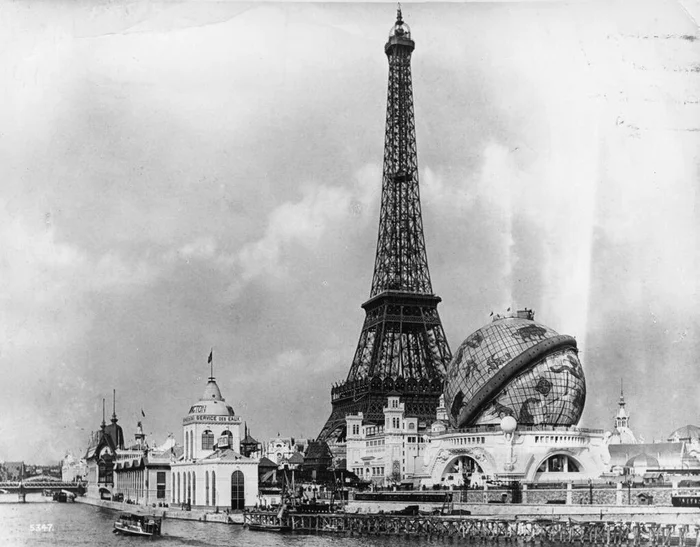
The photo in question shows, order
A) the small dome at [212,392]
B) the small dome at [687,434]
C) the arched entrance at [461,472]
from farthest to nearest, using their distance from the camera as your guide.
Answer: the small dome at [687,434]
the small dome at [212,392]
the arched entrance at [461,472]

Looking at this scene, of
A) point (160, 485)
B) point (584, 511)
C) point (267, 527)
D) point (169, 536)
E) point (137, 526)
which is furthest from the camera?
point (160, 485)

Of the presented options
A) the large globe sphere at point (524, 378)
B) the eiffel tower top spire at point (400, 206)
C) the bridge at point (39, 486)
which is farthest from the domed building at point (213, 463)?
the bridge at point (39, 486)

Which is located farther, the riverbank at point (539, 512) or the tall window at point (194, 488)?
the tall window at point (194, 488)

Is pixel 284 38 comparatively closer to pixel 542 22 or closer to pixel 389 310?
pixel 542 22

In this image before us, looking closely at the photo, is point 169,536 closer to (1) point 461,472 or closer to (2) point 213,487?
(2) point 213,487

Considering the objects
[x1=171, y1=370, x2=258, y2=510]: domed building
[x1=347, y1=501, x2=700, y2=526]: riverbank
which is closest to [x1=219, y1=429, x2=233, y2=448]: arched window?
[x1=171, y1=370, x2=258, y2=510]: domed building

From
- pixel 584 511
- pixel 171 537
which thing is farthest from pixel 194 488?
pixel 584 511

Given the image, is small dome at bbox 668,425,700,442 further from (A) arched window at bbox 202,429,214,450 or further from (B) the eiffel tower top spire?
(A) arched window at bbox 202,429,214,450

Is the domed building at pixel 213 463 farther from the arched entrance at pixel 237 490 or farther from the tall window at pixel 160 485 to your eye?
the tall window at pixel 160 485
